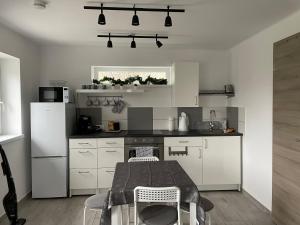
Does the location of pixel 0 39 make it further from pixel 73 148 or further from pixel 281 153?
pixel 281 153

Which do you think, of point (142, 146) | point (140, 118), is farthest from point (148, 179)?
point (140, 118)

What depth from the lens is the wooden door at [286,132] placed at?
2623mm

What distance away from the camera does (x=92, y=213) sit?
343 cm

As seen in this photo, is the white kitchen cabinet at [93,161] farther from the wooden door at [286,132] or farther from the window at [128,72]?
the wooden door at [286,132]

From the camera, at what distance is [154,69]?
15.5ft

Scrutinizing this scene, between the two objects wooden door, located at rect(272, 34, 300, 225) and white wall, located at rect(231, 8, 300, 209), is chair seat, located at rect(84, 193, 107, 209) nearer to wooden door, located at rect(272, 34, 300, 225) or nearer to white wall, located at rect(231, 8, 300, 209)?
wooden door, located at rect(272, 34, 300, 225)

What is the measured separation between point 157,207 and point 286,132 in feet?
5.36

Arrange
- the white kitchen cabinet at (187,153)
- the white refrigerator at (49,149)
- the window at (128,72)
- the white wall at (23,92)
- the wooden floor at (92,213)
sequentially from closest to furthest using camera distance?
the wooden floor at (92,213) → the white wall at (23,92) → the white refrigerator at (49,149) → the white kitchen cabinet at (187,153) → the window at (128,72)

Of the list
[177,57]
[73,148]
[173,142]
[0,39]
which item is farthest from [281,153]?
[0,39]

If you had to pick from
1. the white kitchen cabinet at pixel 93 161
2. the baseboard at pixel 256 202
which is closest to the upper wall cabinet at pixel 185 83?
the white kitchen cabinet at pixel 93 161

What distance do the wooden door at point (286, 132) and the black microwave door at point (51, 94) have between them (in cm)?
299

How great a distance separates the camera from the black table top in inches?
77.3

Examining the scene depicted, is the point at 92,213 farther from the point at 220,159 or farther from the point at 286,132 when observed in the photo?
the point at 286,132

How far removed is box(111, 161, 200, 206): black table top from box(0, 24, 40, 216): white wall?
1748mm
